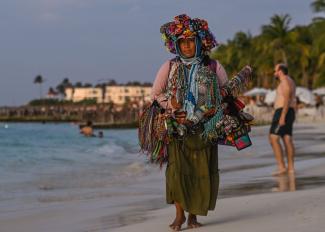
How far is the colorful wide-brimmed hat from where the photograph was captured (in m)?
5.62

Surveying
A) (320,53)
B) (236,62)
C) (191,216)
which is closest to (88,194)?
(191,216)

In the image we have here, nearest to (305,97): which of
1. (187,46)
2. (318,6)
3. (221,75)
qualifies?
(318,6)

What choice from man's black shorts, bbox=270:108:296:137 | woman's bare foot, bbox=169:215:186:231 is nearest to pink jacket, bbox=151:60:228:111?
woman's bare foot, bbox=169:215:186:231

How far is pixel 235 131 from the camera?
5648 mm

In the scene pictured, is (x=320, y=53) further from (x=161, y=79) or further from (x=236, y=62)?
(x=161, y=79)

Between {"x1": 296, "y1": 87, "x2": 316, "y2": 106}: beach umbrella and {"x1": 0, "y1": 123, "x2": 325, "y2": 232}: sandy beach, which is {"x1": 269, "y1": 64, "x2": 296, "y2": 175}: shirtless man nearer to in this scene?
{"x1": 0, "y1": 123, "x2": 325, "y2": 232}: sandy beach

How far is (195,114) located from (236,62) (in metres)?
78.9

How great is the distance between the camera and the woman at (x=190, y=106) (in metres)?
5.54

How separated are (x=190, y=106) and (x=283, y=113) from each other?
4.63m

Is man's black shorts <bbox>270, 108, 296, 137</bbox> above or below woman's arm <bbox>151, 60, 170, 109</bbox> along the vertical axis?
below

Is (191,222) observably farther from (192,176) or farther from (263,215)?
(263,215)

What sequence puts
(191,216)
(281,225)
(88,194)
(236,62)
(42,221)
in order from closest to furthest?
(281,225) → (191,216) → (42,221) → (88,194) → (236,62)

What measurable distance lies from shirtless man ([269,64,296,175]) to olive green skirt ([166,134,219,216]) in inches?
178

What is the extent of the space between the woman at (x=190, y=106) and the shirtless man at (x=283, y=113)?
4.34m
